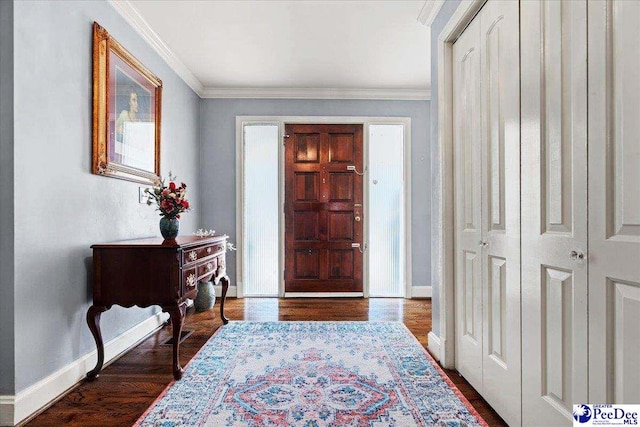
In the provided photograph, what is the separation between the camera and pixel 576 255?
1257 mm

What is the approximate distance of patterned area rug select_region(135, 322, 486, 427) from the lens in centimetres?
176

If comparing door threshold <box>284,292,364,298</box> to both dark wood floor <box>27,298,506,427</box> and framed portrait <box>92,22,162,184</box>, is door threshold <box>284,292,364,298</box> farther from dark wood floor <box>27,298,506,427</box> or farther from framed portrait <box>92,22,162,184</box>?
framed portrait <box>92,22,162,184</box>

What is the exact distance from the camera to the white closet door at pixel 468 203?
2041 millimetres

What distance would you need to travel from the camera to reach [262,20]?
9.61 feet

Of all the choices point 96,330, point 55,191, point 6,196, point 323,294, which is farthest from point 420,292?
point 6,196

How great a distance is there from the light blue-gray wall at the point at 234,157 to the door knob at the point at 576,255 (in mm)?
3283

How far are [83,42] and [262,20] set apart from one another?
1300 millimetres

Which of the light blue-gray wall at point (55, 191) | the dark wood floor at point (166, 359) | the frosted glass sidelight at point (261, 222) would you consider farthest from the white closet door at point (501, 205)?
the frosted glass sidelight at point (261, 222)

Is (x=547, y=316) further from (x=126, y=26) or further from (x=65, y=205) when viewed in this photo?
(x=126, y=26)

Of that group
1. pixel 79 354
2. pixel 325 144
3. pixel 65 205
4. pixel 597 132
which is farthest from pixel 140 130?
pixel 597 132

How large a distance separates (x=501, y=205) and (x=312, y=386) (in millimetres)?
1419

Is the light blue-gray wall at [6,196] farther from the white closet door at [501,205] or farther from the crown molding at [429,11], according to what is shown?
the crown molding at [429,11]

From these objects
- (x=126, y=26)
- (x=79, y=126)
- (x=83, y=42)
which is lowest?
(x=79, y=126)

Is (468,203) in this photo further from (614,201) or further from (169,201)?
(169,201)
